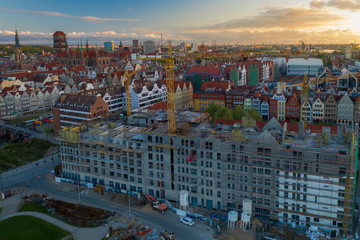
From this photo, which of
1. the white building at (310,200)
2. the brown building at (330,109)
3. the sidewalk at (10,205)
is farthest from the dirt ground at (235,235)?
the brown building at (330,109)

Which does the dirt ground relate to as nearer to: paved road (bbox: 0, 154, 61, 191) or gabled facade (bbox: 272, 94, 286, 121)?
paved road (bbox: 0, 154, 61, 191)

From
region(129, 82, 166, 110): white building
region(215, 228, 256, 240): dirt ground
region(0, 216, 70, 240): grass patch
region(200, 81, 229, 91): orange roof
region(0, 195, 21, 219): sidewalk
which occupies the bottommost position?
region(0, 216, 70, 240): grass patch

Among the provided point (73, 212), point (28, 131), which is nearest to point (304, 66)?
point (28, 131)

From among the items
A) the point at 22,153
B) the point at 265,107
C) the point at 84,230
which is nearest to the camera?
the point at 84,230

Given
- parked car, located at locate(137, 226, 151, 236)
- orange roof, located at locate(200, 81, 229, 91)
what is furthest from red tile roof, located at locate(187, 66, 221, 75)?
parked car, located at locate(137, 226, 151, 236)

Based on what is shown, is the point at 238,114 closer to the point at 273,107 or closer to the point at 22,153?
the point at 273,107

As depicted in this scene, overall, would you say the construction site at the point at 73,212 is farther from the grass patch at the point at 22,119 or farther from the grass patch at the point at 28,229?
the grass patch at the point at 22,119
